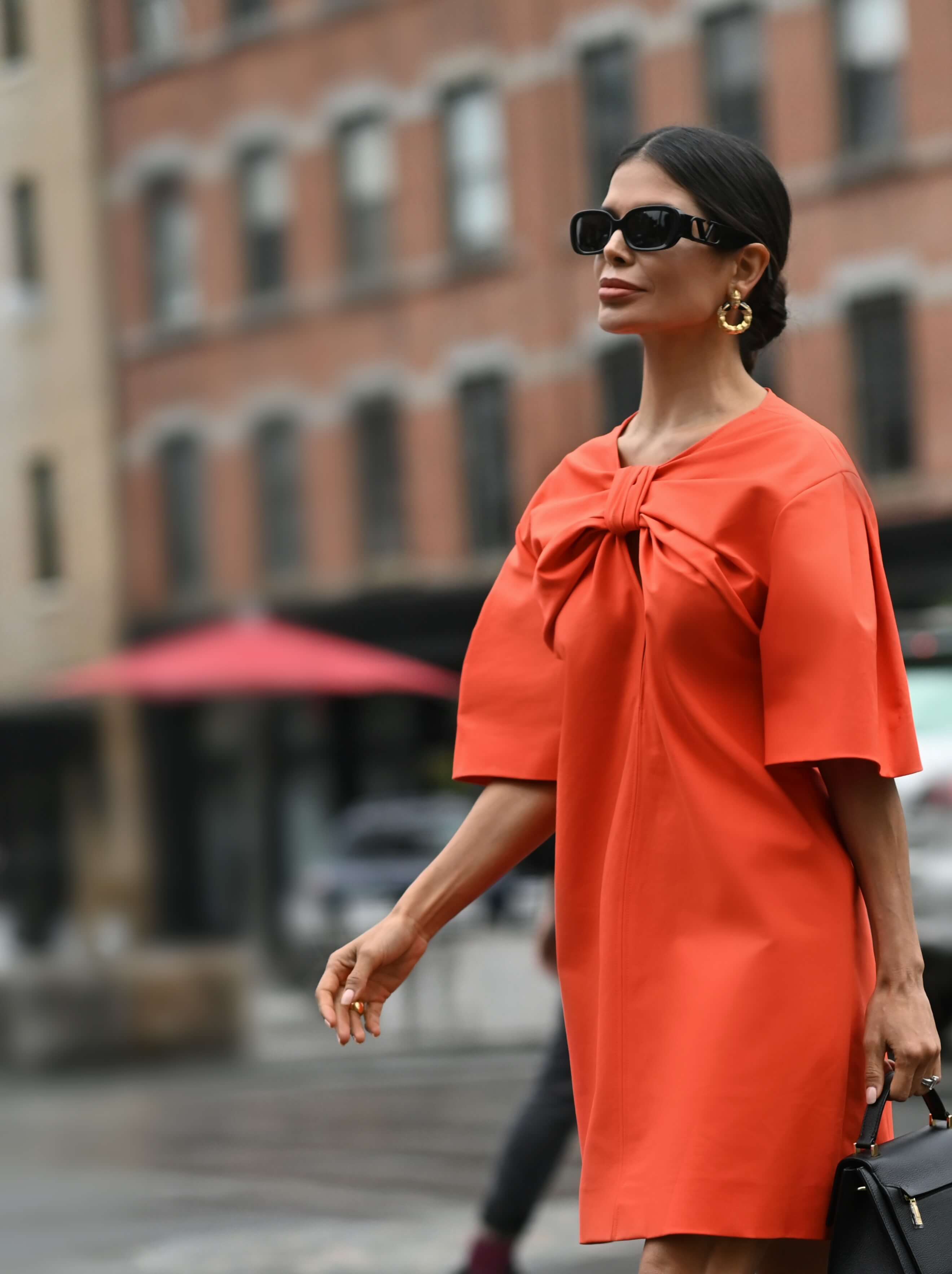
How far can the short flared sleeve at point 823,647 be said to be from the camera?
2748 millimetres

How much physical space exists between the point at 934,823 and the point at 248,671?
11631 millimetres

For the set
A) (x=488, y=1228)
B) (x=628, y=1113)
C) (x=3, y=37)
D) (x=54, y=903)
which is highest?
(x=3, y=37)

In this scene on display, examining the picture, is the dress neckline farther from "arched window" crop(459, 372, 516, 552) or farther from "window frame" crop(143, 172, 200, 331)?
"window frame" crop(143, 172, 200, 331)

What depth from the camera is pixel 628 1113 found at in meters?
2.85

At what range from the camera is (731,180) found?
2.96 meters

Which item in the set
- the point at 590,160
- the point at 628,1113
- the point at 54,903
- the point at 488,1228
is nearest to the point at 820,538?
the point at 628,1113

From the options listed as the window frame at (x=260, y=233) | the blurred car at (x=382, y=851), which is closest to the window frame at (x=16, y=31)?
the window frame at (x=260, y=233)

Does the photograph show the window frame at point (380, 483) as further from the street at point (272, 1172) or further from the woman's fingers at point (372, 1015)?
the woman's fingers at point (372, 1015)

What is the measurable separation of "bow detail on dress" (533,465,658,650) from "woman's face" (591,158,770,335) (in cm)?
18

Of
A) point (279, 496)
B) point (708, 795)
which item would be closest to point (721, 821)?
point (708, 795)

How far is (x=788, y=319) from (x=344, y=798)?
28.0 meters

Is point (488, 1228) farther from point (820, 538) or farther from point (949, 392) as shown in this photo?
point (949, 392)

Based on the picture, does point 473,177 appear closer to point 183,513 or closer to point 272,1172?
point 183,513

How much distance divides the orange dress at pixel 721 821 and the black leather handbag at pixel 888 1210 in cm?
6
